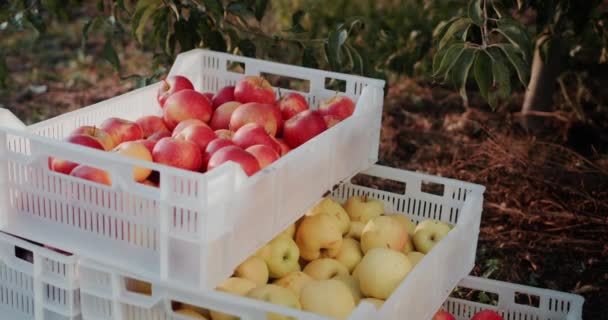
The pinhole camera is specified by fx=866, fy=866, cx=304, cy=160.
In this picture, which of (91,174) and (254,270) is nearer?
(91,174)

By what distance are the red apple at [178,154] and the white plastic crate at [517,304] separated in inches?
33.9

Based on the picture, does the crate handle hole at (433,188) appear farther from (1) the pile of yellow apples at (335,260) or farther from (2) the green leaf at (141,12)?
(2) the green leaf at (141,12)

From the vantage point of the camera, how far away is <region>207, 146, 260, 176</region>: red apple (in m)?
1.71

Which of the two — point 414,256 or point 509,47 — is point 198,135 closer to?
point 414,256

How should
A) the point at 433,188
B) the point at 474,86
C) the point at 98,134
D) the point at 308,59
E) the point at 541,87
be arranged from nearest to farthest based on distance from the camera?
the point at 98,134 → the point at 308,59 → the point at 433,188 → the point at 541,87 → the point at 474,86

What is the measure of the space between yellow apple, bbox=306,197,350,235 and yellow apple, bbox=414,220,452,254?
0.18 m

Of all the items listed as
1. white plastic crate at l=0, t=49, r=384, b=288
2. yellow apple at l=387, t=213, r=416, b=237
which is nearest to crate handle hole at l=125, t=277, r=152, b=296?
white plastic crate at l=0, t=49, r=384, b=288

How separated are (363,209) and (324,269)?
11.6 inches

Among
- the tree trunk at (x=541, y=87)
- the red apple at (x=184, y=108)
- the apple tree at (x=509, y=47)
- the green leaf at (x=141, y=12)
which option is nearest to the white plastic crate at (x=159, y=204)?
the red apple at (x=184, y=108)

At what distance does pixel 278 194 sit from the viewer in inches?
69.6

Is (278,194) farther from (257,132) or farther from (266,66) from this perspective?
(266,66)

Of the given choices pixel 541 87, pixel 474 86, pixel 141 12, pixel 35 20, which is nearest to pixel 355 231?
pixel 141 12

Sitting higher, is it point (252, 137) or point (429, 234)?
point (252, 137)

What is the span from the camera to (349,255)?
82.9 inches
